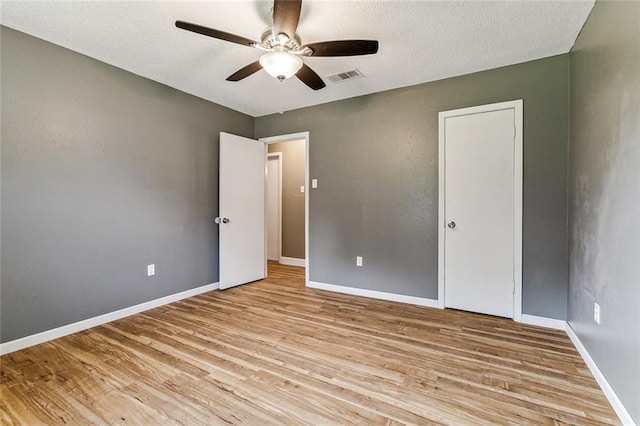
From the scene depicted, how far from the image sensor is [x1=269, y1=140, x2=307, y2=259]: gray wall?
17.8 ft

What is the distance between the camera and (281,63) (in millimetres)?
2027

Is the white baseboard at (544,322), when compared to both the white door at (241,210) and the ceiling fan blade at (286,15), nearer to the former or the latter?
the ceiling fan blade at (286,15)

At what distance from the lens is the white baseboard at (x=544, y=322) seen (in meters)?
2.55

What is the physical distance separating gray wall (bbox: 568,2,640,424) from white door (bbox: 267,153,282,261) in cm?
438

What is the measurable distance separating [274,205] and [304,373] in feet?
13.5

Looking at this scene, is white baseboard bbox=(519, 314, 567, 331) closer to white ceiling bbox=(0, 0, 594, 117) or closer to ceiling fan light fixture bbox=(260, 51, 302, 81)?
white ceiling bbox=(0, 0, 594, 117)

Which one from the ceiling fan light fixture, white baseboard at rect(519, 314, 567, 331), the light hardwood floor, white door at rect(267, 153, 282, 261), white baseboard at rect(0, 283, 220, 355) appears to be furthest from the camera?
white door at rect(267, 153, 282, 261)

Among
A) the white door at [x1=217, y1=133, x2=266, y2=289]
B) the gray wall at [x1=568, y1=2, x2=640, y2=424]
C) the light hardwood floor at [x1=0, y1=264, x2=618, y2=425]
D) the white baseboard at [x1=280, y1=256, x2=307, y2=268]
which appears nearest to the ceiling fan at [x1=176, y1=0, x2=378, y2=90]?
the gray wall at [x1=568, y1=2, x2=640, y2=424]

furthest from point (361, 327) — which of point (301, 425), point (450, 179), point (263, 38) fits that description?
point (263, 38)

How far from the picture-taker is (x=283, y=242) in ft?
18.5

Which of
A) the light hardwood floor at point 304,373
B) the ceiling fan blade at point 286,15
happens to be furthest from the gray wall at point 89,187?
the ceiling fan blade at point 286,15

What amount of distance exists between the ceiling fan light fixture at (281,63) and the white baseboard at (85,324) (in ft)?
8.72

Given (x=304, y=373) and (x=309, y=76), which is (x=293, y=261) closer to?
(x=304, y=373)

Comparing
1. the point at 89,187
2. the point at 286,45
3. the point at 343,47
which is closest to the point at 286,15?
the point at 286,45
